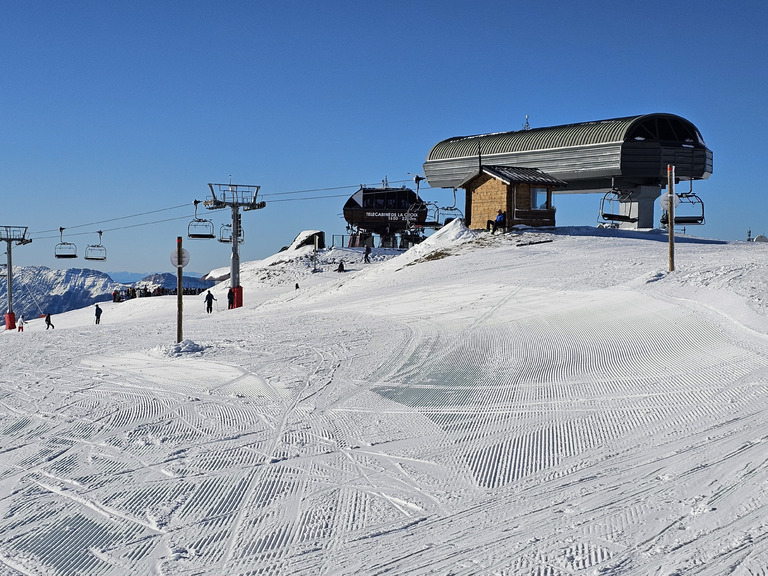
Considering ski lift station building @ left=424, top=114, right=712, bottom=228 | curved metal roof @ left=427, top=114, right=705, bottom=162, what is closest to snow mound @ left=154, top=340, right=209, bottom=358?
ski lift station building @ left=424, top=114, right=712, bottom=228

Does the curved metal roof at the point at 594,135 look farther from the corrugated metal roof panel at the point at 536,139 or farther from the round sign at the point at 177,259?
the round sign at the point at 177,259

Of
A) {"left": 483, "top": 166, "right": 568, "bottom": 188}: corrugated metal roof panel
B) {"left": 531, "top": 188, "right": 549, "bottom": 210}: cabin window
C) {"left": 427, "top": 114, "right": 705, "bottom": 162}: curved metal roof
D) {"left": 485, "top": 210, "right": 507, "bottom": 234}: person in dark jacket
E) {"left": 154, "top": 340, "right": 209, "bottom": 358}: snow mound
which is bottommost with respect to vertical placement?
{"left": 154, "top": 340, "right": 209, "bottom": 358}: snow mound

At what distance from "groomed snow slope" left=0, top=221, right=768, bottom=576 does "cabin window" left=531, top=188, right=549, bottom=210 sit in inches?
886

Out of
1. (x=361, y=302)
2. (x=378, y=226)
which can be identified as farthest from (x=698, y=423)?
(x=378, y=226)

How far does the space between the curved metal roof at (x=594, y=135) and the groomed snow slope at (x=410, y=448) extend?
3256 centimetres

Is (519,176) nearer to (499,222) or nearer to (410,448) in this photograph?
(499,222)

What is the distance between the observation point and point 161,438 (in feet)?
22.9

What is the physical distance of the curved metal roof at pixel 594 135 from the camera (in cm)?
4462

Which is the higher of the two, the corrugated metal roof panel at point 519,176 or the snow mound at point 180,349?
the corrugated metal roof panel at point 519,176

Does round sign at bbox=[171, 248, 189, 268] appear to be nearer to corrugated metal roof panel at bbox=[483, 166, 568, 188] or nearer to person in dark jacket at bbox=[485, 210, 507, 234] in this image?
person in dark jacket at bbox=[485, 210, 507, 234]

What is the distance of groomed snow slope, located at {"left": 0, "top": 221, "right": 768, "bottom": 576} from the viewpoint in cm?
417

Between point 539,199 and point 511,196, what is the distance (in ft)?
7.76

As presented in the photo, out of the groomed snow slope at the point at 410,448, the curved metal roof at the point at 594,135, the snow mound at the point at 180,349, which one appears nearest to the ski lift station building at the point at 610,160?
the curved metal roof at the point at 594,135

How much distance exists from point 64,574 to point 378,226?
60.1m
